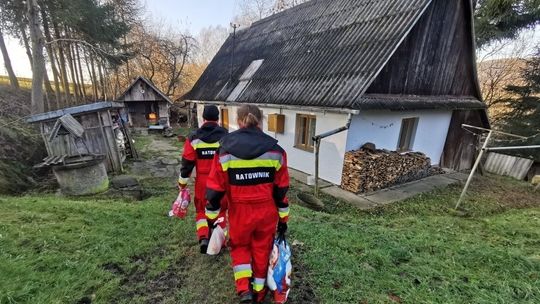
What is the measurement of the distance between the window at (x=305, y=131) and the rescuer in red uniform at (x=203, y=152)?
5.73 metres

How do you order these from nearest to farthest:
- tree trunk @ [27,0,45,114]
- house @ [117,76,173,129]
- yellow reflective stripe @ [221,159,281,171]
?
yellow reflective stripe @ [221,159,281,171] → tree trunk @ [27,0,45,114] → house @ [117,76,173,129]

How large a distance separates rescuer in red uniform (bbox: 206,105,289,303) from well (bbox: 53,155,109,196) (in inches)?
220

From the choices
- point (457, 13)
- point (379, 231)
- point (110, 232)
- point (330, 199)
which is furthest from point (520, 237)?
point (457, 13)

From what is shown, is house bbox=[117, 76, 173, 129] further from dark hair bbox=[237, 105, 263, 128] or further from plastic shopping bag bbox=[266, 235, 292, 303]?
plastic shopping bag bbox=[266, 235, 292, 303]

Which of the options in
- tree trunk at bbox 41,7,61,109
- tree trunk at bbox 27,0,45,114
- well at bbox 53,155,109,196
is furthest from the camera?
tree trunk at bbox 41,7,61,109

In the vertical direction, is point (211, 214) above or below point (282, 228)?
above

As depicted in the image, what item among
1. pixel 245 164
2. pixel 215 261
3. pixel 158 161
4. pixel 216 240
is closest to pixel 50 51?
pixel 158 161

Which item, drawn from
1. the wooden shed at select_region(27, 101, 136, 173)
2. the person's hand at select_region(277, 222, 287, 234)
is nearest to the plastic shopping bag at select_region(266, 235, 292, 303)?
the person's hand at select_region(277, 222, 287, 234)

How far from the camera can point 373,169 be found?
755 centimetres

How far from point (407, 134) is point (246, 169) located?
866 cm

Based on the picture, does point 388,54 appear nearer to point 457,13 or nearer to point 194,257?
point 457,13

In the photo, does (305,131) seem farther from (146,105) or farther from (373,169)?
(146,105)

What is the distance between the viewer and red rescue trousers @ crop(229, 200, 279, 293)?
95.9 inches

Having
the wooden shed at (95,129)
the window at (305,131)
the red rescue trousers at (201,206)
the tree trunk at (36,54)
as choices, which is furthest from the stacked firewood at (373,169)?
the tree trunk at (36,54)
